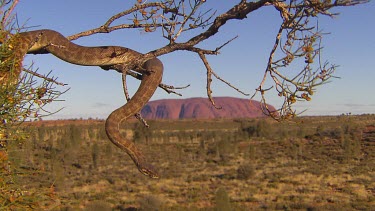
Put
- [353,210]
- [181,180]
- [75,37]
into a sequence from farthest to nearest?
[181,180] < [353,210] < [75,37]

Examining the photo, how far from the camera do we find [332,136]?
198 ft

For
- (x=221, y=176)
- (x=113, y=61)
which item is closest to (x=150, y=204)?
(x=221, y=176)

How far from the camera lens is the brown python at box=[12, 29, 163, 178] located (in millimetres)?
5203

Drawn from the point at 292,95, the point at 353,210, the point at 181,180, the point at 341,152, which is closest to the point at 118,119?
the point at 292,95

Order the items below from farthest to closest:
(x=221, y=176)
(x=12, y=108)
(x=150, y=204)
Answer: (x=221, y=176) < (x=150, y=204) < (x=12, y=108)

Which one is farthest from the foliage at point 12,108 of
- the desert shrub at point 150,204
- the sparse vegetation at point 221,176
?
the desert shrub at point 150,204

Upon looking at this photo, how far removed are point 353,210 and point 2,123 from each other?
22037mm

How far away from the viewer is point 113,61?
17.6 ft

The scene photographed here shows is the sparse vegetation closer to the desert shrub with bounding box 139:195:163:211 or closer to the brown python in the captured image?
the desert shrub with bounding box 139:195:163:211

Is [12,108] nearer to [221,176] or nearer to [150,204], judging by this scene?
[150,204]

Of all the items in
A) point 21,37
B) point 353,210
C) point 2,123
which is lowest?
point 353,210

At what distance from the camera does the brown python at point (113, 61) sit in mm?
5203

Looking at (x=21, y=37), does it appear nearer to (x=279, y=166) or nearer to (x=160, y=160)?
(x=279, y=166)

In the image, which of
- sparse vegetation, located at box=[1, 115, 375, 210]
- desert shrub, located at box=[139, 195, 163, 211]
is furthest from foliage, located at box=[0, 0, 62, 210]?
desert shrub, located at box=[139, 195, 163, 211]
